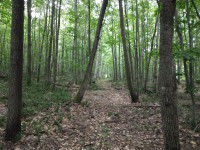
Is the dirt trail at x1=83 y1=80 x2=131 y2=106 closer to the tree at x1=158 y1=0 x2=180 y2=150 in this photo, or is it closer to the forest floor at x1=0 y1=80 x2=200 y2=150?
the forest floor at x1=0 y1=80 x2=200 y2=150

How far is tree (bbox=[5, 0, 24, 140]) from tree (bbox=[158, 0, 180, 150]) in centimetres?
392

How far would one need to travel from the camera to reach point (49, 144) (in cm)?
434

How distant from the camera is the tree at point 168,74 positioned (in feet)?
10.1

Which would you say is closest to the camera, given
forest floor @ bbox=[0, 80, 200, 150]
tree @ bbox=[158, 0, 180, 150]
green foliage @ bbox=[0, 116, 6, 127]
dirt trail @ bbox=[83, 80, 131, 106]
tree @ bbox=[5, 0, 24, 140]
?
tree @ bbox=[158, 0, 180, 150]

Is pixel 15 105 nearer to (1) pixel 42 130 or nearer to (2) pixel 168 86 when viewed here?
(1) pixel 42 130

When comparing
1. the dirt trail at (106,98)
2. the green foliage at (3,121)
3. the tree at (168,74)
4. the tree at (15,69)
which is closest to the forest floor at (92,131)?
the green foliage at (3,121)

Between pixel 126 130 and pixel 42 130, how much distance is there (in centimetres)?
328

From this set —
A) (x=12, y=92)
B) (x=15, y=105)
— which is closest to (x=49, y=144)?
(x=15, y=105)

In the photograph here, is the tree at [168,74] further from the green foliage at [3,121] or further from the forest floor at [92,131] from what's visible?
the green foliage at [3,121]

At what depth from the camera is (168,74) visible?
309 centimetres

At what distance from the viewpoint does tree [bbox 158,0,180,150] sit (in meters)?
3.09

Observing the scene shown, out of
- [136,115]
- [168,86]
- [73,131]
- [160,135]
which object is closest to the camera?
[168,86]

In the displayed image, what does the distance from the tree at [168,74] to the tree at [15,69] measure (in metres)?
3.92

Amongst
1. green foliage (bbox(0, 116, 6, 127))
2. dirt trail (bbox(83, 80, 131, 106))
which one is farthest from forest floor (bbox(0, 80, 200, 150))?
dirt trail (bbox(83, 80, 131, 106))
